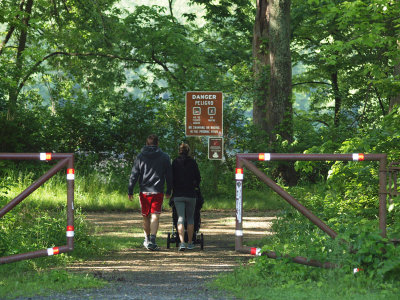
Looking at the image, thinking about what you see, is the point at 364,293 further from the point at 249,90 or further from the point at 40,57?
the point at 249,90

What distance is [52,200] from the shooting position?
16.9 meters

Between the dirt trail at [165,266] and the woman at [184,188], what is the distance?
39 centimetres

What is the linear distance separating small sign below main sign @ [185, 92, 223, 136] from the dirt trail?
88.4 inches

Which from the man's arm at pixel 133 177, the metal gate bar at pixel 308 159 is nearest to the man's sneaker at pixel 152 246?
the man's arm at pixel 133 177

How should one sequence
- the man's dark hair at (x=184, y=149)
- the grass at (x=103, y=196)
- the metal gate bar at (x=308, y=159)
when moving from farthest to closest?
the grass at (x=103, y=196)
the man's dark hair at (x=184, y=149)
the metal gate bar at (x=308, y=159)

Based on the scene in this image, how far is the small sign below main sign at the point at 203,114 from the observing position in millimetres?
15797

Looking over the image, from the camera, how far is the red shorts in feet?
35.7

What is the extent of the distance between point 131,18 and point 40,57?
25.7 feet

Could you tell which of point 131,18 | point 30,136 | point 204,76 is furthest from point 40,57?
point 131,18

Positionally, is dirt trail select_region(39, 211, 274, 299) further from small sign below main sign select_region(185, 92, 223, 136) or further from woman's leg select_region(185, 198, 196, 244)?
small sign below main sign select_region(185, 92, 223, 136)

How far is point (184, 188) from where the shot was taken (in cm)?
1083

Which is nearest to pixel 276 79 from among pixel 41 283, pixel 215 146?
pixel 215 146

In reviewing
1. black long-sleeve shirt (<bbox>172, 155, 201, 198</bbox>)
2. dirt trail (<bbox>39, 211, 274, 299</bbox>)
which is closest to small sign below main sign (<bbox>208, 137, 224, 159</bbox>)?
dirt trail (<bbox>39, 211, 274, 299</bbox>)

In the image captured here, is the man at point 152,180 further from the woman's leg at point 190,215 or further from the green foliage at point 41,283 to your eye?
the green foliage at point 41,283
